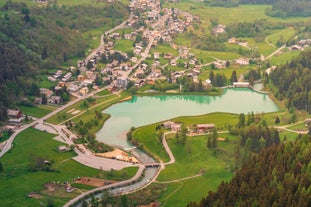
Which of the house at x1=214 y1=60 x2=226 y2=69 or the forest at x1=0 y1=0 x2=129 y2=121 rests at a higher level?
the forest at x1=0 y1=0 x2=129 y2=121

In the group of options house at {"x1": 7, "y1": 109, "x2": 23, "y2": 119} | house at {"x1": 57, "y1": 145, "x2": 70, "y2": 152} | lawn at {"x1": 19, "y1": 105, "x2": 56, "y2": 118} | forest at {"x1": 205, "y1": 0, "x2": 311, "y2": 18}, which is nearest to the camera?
house at {"x1": 57, "y1": 145, "x2": 70, "y2": 152}

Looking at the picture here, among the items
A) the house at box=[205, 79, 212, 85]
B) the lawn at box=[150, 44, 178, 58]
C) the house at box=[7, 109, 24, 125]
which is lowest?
the house at box=[7, 109, 24, 125]

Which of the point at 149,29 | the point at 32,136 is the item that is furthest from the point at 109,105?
the point at 149,29

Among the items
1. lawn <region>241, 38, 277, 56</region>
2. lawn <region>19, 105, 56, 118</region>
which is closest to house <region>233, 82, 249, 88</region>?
lawn <region>241, 38, 277, 56</region>

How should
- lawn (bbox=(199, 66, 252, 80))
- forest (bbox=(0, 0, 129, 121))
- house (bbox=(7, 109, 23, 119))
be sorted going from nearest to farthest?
house (bbox=(7, 109, 23, 119))
forest (bbox=(0, 0, 129, 121))
lawn (bbox=(199, 66, 252, 80))

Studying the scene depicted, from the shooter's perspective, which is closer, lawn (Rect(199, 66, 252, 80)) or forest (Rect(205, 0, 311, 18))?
lawn (Rect(199, 66, 252, 80))

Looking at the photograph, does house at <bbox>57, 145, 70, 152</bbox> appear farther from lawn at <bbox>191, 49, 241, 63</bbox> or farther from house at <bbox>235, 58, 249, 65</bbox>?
house at <bbox>235, 58, 249, 65</bbox>

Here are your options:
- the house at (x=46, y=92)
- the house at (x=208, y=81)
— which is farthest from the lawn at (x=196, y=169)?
the house at (x=208, y=81)
